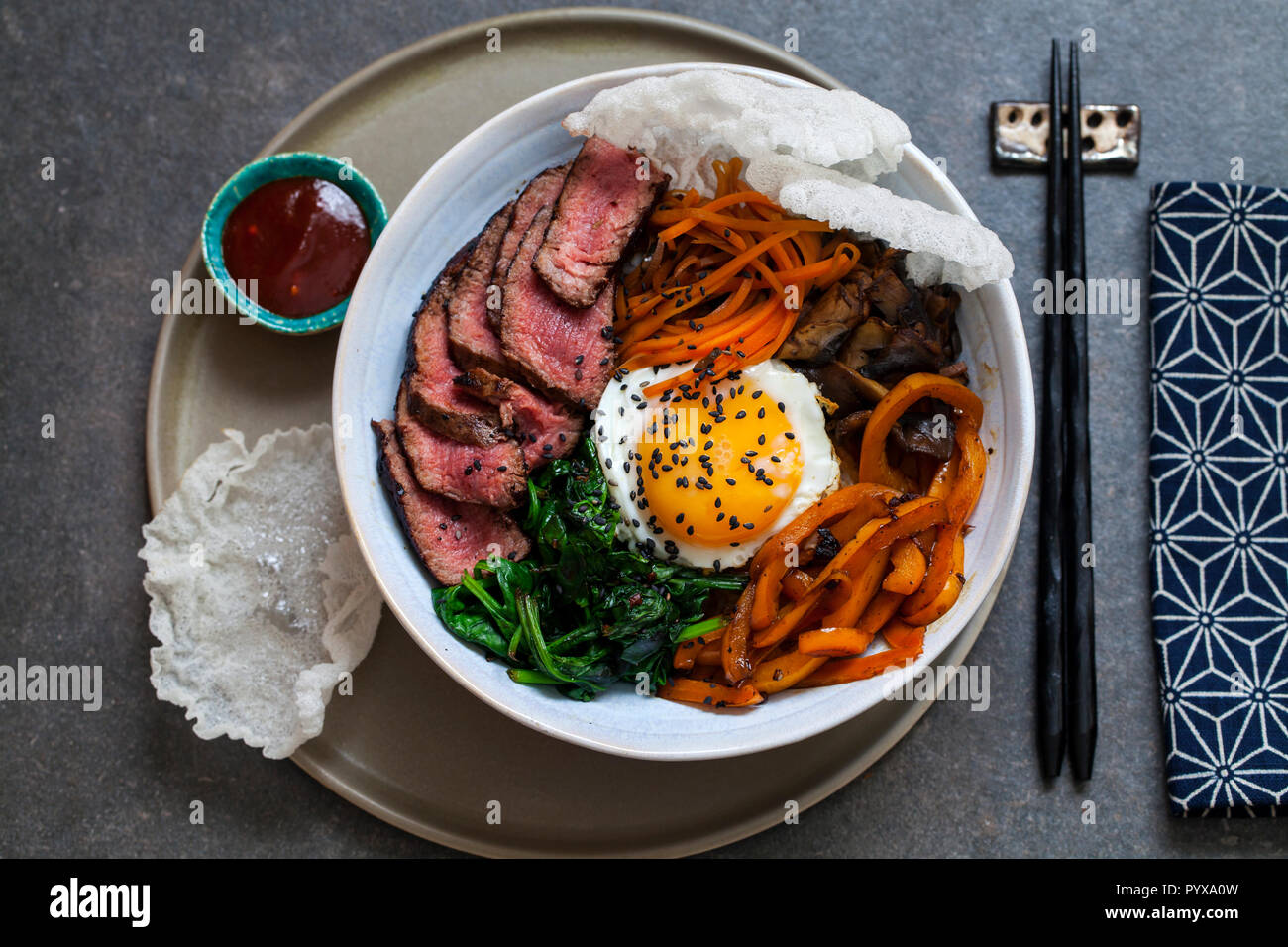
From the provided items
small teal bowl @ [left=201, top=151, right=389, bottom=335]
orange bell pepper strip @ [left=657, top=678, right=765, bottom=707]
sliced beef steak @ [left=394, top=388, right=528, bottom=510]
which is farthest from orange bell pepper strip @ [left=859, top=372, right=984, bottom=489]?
small teal bowl @ [left=201, top=151, right=389, bottom=335]

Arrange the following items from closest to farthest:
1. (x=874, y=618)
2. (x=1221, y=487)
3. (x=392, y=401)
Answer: (x=874, y=618) < (x=392, y=401) < (x=1221, y=487)

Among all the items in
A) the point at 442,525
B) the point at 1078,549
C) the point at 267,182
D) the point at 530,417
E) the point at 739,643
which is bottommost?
the point at 739,643

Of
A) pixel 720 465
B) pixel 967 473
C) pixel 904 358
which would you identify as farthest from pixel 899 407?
pixel 720 465

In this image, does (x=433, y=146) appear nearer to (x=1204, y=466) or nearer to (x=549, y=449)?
(x=549, y=449)

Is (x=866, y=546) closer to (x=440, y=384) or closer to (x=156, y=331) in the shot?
(x=440, y=384)

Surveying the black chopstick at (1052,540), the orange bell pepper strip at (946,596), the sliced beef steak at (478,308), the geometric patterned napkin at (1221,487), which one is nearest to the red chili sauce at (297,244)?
the sliced beef steak at (478,308)

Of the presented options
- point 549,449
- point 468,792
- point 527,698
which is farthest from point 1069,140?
point 468,792

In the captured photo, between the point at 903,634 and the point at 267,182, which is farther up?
the point at 267,182
